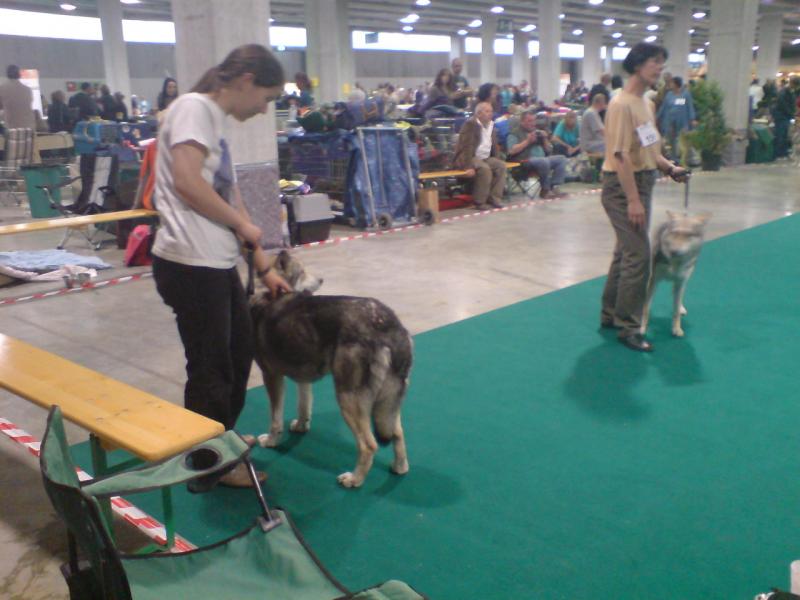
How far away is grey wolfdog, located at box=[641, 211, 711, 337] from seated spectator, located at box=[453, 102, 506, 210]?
573 centimetres

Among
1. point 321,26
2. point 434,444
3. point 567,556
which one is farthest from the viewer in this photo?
point 321,26

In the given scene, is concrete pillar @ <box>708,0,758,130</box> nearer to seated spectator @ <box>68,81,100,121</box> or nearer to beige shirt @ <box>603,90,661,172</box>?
beige shirt @ <box>603,90,661,172</box>

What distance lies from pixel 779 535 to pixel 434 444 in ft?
4.54

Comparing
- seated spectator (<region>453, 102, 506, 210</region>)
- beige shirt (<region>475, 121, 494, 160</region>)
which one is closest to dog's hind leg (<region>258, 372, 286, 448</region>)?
seated spectator (<region>453, 102, 506, 210</region>)

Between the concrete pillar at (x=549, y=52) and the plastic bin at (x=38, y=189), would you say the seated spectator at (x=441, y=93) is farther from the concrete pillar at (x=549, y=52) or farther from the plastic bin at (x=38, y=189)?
the concrete pillar at (x=549, y=52)

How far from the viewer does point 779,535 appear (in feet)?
8.23

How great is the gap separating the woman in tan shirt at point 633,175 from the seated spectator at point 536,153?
22.0ft

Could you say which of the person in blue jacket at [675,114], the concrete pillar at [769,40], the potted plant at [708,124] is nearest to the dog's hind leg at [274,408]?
the person in blue jacket at [675,114]

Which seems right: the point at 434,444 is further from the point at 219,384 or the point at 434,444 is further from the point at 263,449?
the point at 219,384

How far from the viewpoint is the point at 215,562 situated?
80.4 inches

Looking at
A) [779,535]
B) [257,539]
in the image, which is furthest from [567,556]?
Answer: [257,539]

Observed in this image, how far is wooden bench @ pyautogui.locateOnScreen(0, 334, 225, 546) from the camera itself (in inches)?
84.3

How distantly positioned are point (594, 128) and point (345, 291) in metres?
7.14

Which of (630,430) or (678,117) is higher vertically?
(678,117)
